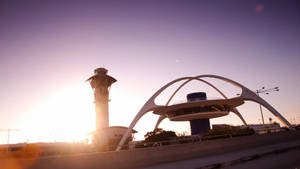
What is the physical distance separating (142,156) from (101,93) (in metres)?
57.1

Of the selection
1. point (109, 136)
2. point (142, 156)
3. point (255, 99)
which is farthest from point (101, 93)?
point (142, 156)

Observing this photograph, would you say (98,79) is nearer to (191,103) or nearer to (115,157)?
(191,103)

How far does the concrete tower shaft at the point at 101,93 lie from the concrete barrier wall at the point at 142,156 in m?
→ 50.4

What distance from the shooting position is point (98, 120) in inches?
2559

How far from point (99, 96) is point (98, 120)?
770 cm

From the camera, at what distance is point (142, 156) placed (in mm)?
13031

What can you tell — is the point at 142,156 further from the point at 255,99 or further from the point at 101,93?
the point at 101,93

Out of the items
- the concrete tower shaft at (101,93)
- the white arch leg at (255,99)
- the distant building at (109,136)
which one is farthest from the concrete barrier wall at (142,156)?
the concrete tower shaft at (101,93)

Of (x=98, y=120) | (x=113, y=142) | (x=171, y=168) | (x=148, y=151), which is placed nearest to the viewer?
(x=171, y=168)

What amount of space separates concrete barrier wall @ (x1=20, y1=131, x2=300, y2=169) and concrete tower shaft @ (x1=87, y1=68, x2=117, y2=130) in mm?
50443

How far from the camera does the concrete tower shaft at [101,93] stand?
6512 centimetres

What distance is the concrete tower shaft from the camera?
6512cm

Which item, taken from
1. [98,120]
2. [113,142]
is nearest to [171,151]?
[113,142]

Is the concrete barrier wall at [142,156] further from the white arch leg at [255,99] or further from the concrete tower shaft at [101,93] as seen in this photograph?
the concrete tower shaft at [101,93]
